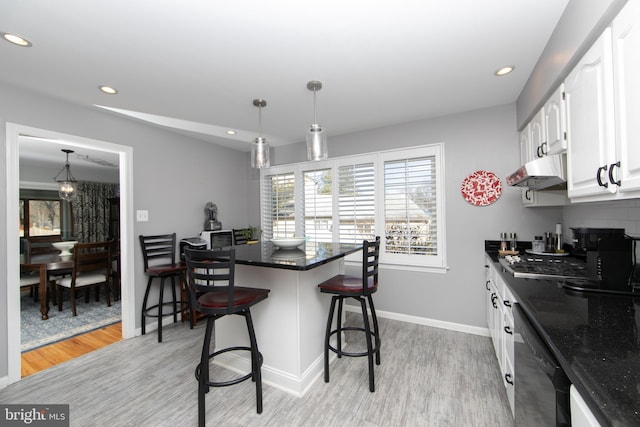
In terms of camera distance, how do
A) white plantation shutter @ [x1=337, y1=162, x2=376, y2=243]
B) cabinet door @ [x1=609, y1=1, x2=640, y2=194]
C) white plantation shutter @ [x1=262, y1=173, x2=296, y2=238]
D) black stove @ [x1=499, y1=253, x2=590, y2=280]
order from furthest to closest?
white plantation shutter @ [x1=262, y1=173, x2=296, y2=238]
white plantation shutter @ [x1=337, y1=162, x2=376, y2=243]
black stove @ [x1=499, y1=253, x2=590, y2=280]
cabinet door @ [x1=609, y1=1, x2=640, y2=194]

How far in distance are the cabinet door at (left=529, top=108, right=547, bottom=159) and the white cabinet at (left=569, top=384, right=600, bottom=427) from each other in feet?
5.74

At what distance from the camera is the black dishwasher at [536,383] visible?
2.75 feet

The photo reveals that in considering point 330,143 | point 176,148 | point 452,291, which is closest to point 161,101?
point 176,148

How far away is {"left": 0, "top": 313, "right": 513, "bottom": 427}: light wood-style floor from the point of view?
5.68ft

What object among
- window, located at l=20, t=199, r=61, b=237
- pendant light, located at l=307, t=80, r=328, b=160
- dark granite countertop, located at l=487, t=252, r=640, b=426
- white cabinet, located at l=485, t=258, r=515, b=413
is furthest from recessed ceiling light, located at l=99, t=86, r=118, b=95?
window, located at l=20, t=199, r=61, b=237

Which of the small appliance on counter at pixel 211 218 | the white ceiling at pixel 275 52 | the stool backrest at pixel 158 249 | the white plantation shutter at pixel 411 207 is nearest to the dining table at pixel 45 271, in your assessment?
Result: the stool backrest at pixel 158 249

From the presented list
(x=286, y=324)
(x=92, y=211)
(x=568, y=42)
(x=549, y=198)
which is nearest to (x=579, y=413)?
(x=286, y=324)

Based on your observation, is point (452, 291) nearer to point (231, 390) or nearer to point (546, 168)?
point (546, 168)

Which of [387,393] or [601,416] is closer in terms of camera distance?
[601,416]

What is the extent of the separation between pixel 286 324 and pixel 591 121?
216 cm

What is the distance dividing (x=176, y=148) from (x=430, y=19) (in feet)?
10.6

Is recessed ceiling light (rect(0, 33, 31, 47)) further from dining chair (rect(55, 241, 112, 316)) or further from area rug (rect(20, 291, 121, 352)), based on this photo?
area rug (rect(20, 291, 121, 352))

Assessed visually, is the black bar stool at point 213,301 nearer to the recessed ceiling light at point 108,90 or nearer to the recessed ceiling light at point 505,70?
the recessed ceiling light at point 108,90

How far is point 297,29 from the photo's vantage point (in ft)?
5.25
